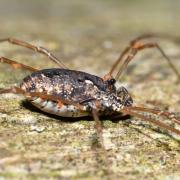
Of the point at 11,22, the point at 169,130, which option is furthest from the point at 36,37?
the point at 169,130

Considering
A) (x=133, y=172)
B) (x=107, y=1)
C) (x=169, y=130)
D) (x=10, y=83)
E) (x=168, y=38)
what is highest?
(x=107, y=1)

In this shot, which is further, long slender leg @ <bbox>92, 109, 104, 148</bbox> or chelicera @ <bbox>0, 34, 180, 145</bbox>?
chelicera @ <bbox>0, 34, 180, 145</bbox>

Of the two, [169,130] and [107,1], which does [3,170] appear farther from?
[107,1]

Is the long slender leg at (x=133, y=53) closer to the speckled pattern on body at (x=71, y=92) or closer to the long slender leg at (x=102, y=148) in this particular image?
the speckled pattern on body at (x=71, y=92)

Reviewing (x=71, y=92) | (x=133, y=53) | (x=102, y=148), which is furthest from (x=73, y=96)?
(x=133, y=53)

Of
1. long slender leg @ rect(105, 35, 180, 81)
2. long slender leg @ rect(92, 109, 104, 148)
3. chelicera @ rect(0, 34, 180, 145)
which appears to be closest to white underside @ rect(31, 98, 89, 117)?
chelicera @ rect(0, 34, 180, 145)

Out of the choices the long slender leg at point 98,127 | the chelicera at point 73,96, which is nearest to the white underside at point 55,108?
the chelicera at point 73,96

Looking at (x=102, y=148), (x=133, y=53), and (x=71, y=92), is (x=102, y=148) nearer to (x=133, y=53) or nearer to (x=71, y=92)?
(x=71, y=92)

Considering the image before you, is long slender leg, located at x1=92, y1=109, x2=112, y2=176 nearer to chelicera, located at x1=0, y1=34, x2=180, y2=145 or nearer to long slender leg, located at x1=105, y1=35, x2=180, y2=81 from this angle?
chelicera, located at x1=0, y1=34, x2=180, y2=145
